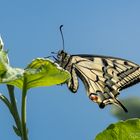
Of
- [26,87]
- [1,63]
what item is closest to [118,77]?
[26,87]

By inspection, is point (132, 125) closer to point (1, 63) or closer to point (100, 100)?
point (1, 63)

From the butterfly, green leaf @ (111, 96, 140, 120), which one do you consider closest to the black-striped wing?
the butterfly

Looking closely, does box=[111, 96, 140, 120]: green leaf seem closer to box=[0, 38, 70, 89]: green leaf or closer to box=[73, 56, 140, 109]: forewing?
box=[73, 56, 140, 109]: forewing

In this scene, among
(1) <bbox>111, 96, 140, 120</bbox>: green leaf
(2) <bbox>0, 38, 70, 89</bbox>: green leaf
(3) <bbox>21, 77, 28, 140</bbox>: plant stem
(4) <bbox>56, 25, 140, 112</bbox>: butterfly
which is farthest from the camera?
(1) <bbox>111, 96, 140, 120</bbox>: green leaf

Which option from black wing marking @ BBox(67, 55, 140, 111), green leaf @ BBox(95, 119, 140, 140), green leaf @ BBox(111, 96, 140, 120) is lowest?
green leaf @ BBox(111, 96, 140, 120)

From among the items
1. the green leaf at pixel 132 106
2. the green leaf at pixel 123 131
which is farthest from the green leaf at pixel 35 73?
the green leaf at pixel 132 106

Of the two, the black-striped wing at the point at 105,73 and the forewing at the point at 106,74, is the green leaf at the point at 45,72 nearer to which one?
the black-striped wing at the point at 105,73

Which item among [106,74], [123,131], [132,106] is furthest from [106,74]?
[132,106]

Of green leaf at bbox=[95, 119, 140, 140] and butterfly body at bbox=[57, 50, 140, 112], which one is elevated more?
green leaf at bbox=[95, 119, 140, 140]
